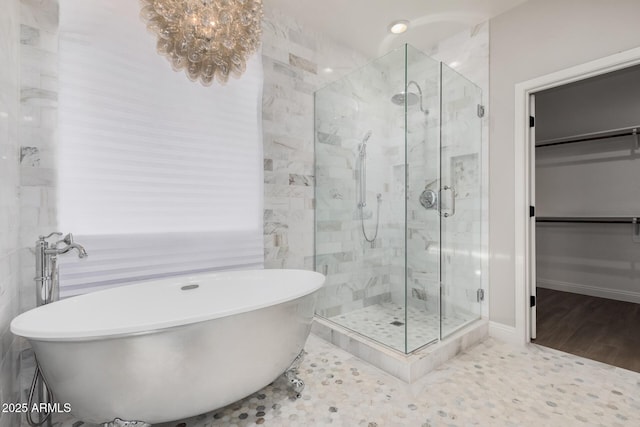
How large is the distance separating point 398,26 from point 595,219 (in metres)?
3.15

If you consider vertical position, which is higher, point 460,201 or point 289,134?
point 289,134


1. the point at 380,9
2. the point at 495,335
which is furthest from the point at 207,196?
the point at 495,335

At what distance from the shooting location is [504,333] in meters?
2.32

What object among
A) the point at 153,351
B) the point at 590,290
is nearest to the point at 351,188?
the point at 153,351

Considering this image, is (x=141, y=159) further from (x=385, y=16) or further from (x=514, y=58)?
(x=514, y=58)

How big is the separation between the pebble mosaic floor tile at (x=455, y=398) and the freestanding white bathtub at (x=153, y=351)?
0.92 feet

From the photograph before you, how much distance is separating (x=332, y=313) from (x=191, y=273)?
49.2 inches

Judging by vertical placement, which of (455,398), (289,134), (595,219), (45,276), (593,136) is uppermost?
(593,136)

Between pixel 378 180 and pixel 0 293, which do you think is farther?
pixel 378 180

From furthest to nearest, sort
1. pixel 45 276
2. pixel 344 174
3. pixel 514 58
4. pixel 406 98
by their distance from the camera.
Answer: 1. pixel 344 174
2. pixel 514 58
3. pixel 406 98
4. pixel 45 276

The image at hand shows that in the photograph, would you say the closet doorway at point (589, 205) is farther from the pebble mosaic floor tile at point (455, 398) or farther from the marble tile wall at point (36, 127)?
the marble tile wall at point (36, 127)

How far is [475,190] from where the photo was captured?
2.49 metres

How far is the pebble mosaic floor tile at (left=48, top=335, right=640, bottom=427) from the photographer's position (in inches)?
55.6

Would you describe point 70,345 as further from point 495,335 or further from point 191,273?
point 495,335
